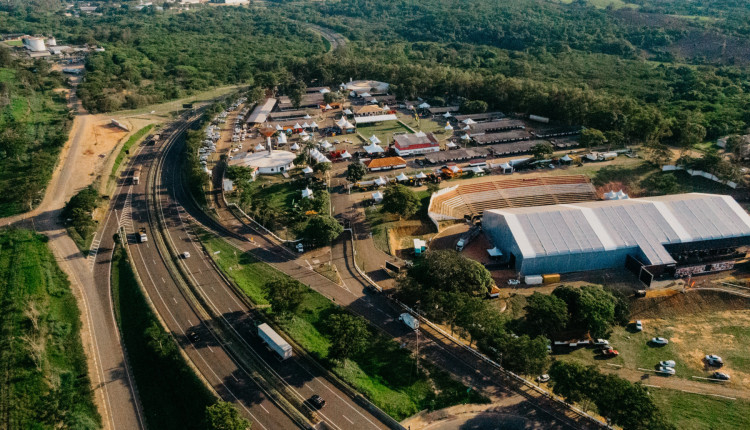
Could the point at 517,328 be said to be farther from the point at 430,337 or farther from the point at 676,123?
the point at 676,123

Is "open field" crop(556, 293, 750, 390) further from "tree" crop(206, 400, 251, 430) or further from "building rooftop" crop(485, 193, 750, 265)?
"tree" crop(206, 400, 251, 430)

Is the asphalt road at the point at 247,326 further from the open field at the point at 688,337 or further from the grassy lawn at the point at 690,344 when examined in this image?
the grassy lawn at the point at 690,344

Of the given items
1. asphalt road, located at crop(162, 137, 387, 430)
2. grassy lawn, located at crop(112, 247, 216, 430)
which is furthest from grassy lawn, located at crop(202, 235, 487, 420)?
grassy lawn, located at crop(112, 247, 216, 430)

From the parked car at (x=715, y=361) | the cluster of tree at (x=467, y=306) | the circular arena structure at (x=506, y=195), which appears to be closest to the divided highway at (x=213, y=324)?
the cluster of tree at (x=467, y=306)

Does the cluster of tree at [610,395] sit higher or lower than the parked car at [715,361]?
higher

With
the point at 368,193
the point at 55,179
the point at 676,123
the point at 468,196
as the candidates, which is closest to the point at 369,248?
the point at 368,193

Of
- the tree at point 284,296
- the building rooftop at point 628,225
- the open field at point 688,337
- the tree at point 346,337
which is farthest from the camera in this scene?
the building rooftop at point 628,225
